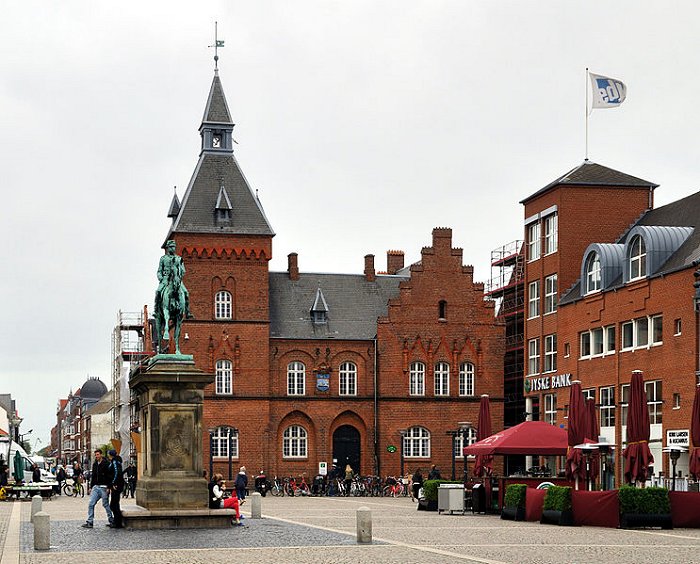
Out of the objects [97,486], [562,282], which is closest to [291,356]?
[562,282]

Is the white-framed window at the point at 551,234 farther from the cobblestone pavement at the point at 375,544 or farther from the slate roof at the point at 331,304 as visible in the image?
the cobblestone pavement at the point at 375,544

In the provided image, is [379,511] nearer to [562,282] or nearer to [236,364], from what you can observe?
[562,282]

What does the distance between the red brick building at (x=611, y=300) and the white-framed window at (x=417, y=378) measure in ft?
46.0

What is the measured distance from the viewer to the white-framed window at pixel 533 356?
227ft

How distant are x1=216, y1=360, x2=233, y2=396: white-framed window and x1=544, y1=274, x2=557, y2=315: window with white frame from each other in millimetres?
21304

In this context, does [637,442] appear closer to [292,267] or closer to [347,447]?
[347,447]

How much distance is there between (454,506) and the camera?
141 feet

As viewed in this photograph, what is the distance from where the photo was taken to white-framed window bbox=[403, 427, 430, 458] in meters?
83.1

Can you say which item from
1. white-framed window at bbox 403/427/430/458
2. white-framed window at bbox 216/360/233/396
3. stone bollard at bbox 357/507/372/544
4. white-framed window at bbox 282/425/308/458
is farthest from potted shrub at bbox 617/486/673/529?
white-framed window at bbox 403/427/430/458

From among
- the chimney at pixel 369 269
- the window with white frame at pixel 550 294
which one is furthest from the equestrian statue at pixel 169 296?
the chimney at pixel 369 269

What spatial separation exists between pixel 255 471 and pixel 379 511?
3278 cm

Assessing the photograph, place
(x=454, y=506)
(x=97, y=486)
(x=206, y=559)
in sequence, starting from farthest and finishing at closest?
(x=454, y=506), (x=97, y=486), (x=206, y=559)

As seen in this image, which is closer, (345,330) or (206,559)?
(206,559)

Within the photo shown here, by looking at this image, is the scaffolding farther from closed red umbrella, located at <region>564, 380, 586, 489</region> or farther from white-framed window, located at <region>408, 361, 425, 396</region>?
closed red umbrella, located at <region>564, 380, 586, 489</region>
